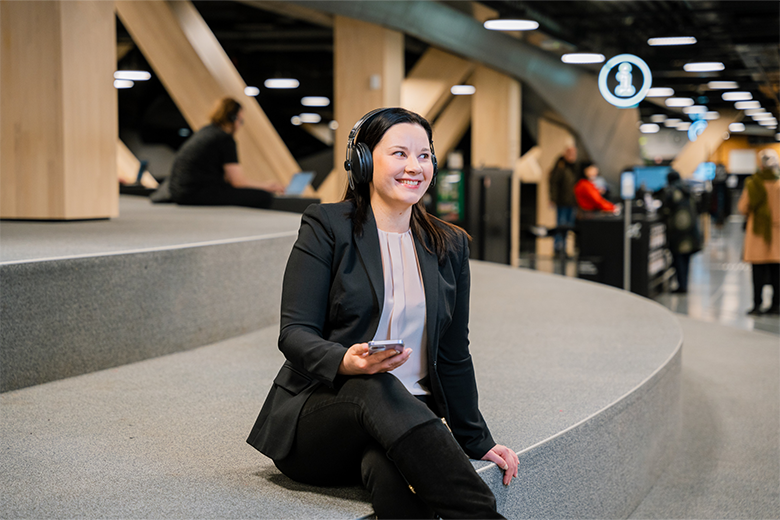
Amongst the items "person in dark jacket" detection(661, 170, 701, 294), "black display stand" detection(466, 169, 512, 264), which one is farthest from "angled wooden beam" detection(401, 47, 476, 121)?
"person in dark jacket" detection(661, 170, 701, 294)

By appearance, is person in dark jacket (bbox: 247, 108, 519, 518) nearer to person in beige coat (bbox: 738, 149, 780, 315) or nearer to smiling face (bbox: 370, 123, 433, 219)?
smiling face (bbox: 370, 123, 433, 219)

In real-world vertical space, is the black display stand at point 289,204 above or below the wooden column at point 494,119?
below

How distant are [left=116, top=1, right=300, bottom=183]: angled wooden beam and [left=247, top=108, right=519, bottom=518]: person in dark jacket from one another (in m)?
7.78

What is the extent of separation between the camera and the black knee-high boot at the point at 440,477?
64.3 inches

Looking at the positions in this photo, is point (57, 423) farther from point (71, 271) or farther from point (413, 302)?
point (413, 302)

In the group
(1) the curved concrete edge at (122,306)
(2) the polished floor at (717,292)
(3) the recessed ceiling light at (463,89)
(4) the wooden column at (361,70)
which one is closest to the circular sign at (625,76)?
(2) the polished floor at (717,292)

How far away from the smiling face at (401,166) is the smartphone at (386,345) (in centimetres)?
47

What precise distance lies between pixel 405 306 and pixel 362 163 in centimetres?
37

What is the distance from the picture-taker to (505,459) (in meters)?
2.05

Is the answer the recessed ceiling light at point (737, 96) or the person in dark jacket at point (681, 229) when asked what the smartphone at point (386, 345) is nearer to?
the person in dark jacket at point (681, 229)

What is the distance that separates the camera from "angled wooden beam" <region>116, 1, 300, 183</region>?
899cm

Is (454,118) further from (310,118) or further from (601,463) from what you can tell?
(601,463)

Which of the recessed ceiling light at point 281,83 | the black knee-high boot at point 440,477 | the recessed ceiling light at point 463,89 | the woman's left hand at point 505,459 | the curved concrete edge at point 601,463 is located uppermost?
the recessed ceiling light at point 281,83

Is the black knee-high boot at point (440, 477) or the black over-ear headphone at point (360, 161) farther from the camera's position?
the black over-ear headphone at point (360, 161)
